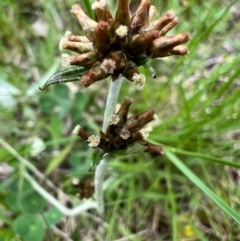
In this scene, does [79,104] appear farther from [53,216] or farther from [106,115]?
[106,115]

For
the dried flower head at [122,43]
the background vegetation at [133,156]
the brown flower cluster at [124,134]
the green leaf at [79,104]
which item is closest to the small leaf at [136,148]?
the brown flower cluster at [124,134]

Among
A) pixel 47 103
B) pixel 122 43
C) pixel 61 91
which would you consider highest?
pixel 122 43

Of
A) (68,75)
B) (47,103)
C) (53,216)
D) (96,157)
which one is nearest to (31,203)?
(53,216)

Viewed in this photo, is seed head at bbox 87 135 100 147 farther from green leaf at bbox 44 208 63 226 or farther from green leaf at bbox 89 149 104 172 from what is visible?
green leaf at bbox 44 208 63 226

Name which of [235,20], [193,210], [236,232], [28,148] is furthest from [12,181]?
[235,20]

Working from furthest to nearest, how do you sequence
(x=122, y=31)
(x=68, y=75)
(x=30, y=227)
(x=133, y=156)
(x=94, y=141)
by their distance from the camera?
1. (x=133, y=156)
2. (x=30, y=227)
3. (x=94, y=141)
4. (x=68, y=75)
5. (x=122, y=31)

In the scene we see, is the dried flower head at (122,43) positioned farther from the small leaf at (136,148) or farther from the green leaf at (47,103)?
the green leaf at (47,103)

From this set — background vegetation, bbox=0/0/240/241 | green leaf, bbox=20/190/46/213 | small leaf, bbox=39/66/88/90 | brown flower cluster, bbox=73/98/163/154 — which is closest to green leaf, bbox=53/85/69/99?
background vegetation, bbox=0/0/240/241
